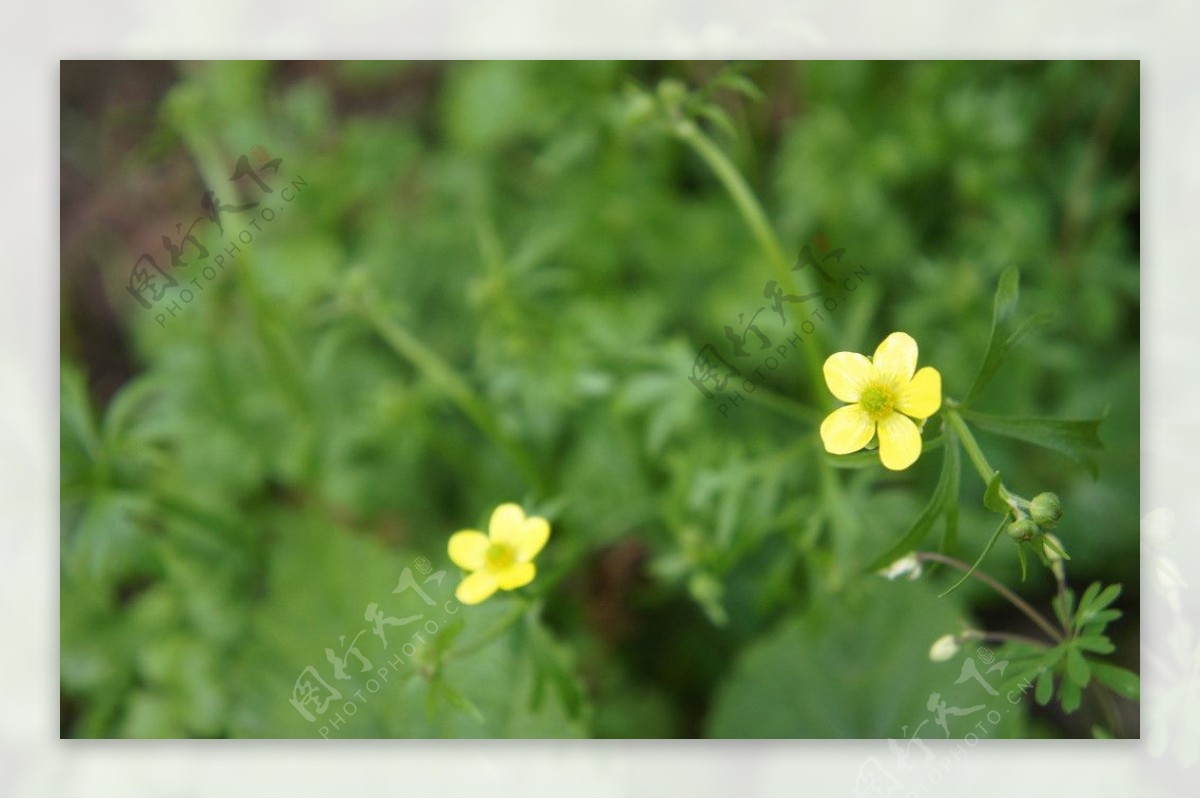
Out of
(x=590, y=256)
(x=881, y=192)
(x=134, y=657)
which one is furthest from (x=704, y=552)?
(x=134, y=657)

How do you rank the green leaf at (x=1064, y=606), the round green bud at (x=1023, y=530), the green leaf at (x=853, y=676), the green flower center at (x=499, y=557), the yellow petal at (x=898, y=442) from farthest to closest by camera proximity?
the green leaf at (x=853, y=676) < the green flower center at (x=499, y=557) < the green leaf at (x=1064, y=606) < the yellow petal at (x=898, y=442) < the round green bud at (x=1023, y=530)

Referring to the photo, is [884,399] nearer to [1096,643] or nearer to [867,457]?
[867,457]

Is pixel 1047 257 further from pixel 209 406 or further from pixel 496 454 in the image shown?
pixel 209 406

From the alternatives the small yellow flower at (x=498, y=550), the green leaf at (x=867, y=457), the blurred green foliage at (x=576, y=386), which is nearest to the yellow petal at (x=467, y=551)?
the small yellow flower at (x=498, y=550)

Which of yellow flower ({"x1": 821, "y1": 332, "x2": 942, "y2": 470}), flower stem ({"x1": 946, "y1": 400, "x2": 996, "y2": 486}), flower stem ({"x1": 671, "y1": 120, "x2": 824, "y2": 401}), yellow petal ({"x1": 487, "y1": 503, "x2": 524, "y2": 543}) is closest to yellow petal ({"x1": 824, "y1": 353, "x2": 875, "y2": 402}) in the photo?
yellow flower ({"x1": 821, "y1": 332, "x2": 942, "y2": 470})

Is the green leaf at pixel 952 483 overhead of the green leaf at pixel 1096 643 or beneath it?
overhead

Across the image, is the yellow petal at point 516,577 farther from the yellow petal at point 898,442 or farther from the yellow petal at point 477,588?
the yellow petal at point 898,442

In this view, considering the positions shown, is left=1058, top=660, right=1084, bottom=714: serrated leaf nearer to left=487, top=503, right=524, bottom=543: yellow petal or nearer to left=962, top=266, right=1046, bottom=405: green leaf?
left=962, top=266, right=1046, bottom=405: green leaf

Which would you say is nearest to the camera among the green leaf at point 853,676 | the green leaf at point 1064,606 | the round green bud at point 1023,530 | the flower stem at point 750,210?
the round green bud at point 1023,530
